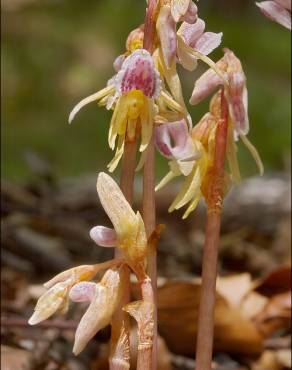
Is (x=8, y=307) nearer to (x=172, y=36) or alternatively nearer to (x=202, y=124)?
(x=202, y=124)

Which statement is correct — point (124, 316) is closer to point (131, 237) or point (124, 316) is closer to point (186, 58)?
point (131, 237)

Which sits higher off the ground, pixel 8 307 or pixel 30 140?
pixel 30 140

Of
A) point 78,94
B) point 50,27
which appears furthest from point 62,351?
point 50,27

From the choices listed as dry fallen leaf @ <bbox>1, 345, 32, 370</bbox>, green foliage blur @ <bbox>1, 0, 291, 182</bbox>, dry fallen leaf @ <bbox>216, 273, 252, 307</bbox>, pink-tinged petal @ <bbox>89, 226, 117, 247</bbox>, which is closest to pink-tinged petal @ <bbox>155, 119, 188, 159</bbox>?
pink-tinged petal @ <bbox>89, 226, 117, 247</bbox>

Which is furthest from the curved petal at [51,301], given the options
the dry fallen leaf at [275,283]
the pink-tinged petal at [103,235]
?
the dry fallen leaf at [275,283]

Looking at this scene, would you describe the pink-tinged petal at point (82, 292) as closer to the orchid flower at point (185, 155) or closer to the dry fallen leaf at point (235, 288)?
the orchid flower at point (185, 155)

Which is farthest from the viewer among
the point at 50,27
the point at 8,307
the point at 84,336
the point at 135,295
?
the point at 50,27
